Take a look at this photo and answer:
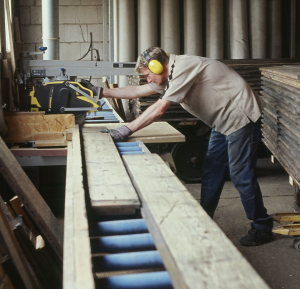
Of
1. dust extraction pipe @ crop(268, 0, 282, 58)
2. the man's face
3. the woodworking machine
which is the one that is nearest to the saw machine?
the woodworking machine

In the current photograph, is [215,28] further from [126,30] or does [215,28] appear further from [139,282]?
[139,282]

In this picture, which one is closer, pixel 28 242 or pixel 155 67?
pixel 28 242

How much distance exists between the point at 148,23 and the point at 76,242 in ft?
19.4

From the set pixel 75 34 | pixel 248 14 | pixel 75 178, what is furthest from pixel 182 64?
pixel 75 34

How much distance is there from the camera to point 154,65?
10.4 feet

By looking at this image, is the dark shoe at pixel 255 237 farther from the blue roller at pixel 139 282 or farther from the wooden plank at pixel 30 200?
the blue roller at pixel 139 282

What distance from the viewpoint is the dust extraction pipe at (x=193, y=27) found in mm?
6863

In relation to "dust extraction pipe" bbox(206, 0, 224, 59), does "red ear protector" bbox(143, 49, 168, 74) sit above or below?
below

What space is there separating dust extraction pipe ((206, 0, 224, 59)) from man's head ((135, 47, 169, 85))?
388 cm

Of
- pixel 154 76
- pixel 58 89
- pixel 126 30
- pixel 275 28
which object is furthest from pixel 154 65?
pixel 275 28

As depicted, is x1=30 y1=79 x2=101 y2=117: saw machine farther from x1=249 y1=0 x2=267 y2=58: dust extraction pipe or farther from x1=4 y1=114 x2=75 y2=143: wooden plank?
x1=249 y1=0 x2=267 y2=58: dust extraction pipe

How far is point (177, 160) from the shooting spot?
18.9 feet

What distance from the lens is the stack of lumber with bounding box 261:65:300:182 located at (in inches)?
133

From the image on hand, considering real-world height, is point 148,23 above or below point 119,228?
above
